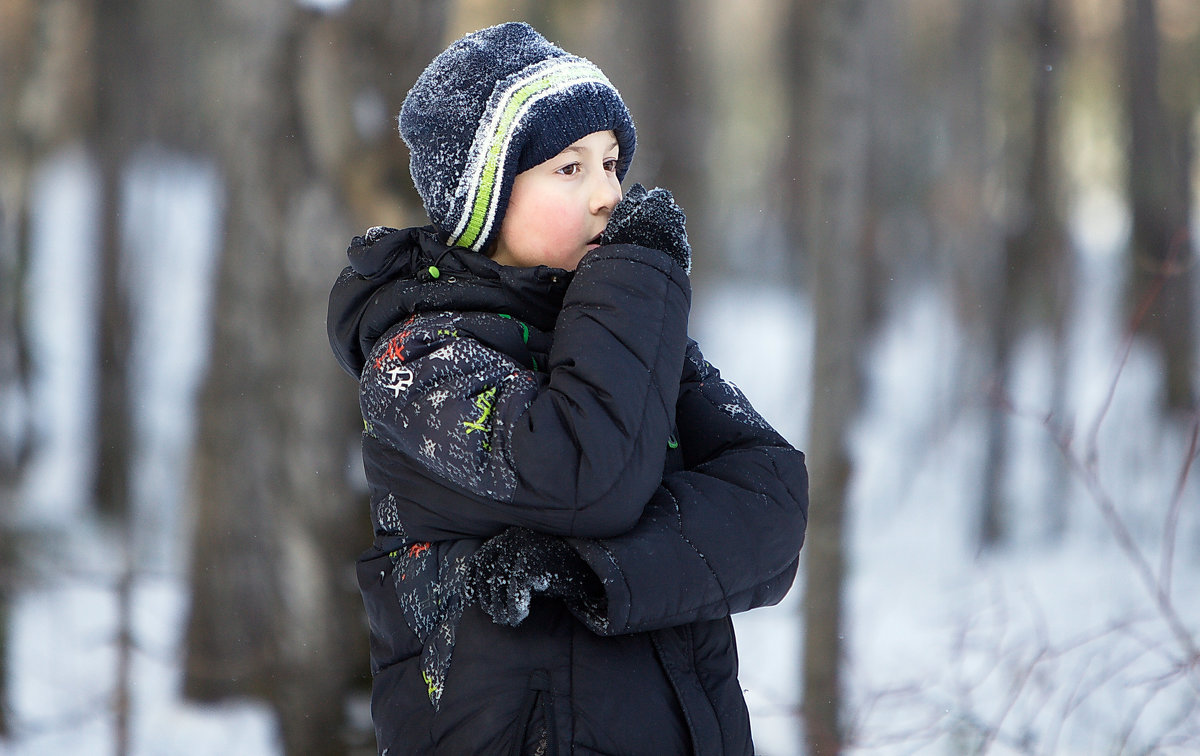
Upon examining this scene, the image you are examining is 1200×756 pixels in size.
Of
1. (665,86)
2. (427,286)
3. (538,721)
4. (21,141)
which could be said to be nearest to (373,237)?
(427,286)

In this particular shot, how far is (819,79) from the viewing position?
113 inches

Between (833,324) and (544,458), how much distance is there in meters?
2.05

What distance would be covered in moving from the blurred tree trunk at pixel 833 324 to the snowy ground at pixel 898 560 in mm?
71

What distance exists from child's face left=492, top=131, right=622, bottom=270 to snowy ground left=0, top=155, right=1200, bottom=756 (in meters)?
1.62

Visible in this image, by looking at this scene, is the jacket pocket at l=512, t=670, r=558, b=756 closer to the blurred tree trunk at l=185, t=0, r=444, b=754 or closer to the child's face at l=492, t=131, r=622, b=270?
the child's face at l=492, t=131, r=622, b=270

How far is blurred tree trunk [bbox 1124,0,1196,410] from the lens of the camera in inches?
118

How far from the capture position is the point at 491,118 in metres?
1.27

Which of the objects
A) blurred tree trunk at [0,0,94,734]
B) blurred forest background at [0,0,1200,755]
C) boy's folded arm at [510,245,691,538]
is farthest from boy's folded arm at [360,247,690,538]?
blurred tree trunk at [0,0,94,734]

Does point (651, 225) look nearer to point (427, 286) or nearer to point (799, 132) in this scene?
point (427, 286)

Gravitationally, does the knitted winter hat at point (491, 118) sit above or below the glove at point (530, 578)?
above

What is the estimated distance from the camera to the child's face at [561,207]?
4.32 ft

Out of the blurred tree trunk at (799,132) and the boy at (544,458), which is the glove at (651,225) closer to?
the boy at (544,458)

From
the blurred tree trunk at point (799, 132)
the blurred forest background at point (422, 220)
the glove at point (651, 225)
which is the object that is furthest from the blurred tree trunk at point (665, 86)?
the glove at point (651, 225)

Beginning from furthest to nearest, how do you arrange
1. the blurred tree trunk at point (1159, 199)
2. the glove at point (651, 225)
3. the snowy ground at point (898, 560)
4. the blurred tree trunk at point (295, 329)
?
the blurred tree trunk at point (1159, 199)
the snowy ground at point (898, 560)
the blurred tree trunk at point (295, 329)
the glove at point (651, 225)
